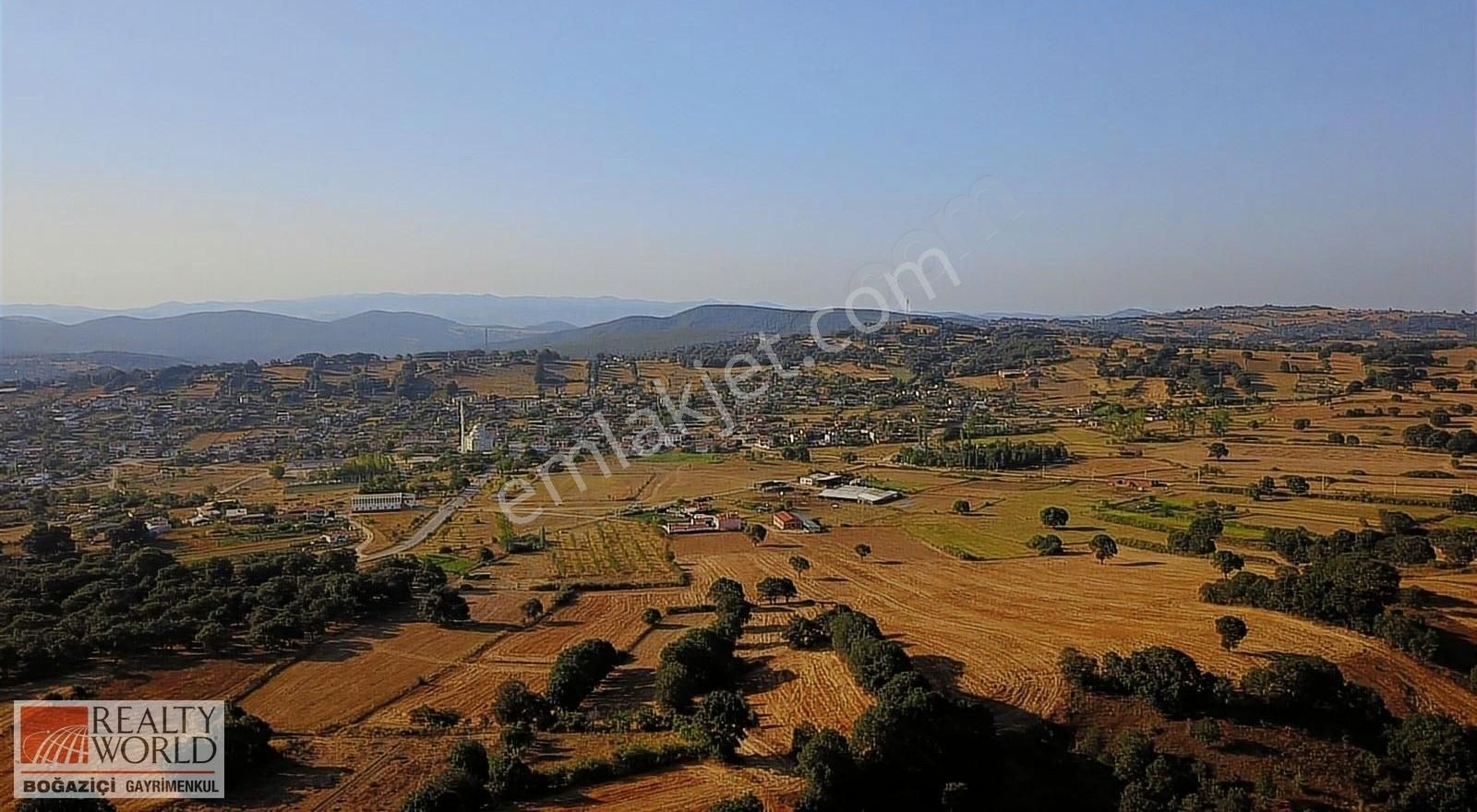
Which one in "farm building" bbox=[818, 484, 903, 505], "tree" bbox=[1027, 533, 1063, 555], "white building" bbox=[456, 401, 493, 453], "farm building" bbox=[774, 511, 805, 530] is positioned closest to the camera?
"tree" bbox=[1027, 533, 1063, 555]

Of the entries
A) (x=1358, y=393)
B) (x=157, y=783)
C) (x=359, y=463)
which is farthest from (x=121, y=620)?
(x=1358, y=393)

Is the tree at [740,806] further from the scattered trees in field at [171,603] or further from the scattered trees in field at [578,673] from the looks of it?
the scattered trees in field at [171,603]

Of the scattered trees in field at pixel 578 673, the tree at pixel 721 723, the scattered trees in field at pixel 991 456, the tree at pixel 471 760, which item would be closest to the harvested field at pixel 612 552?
the scattered trees in field at pixel 578 673

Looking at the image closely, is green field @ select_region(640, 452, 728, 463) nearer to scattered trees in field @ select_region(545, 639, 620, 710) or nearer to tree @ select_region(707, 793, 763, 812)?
scattered trees in field @ select_region(545, 639, 620, 710)

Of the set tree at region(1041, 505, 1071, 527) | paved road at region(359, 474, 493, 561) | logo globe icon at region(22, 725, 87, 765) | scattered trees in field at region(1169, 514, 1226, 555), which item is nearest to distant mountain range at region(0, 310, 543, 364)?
paved road at region(359, 474, 493, 561)

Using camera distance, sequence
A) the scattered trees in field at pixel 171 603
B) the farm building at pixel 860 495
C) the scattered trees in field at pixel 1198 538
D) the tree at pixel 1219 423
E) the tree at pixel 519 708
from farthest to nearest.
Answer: the tree at pixel 1219 423 → the farm building at pixel 860 495 → the scattered trees in field at pixel 1198 538 → the scattered trees in field at pixel 171 603 → the tree at pixel 519 708

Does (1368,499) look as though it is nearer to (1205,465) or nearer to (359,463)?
(1205,465)
